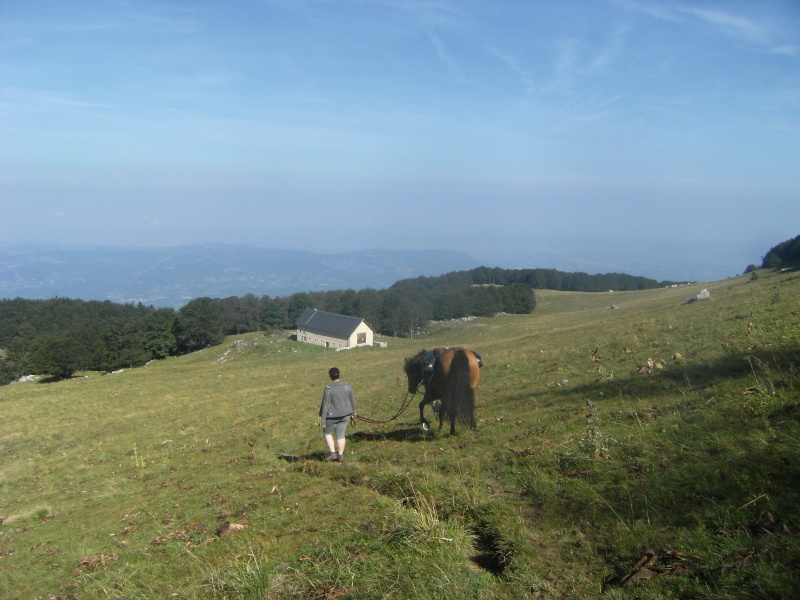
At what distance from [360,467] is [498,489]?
9.50 feet

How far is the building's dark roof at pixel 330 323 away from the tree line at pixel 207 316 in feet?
46.0

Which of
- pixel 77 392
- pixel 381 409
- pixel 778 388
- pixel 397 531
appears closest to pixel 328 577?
pixel 397 531

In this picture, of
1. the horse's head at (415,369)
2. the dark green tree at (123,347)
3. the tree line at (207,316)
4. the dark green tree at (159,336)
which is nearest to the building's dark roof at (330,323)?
the tree line at (207,316)

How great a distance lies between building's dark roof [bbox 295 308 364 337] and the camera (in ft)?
238

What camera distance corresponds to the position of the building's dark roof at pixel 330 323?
72438mm

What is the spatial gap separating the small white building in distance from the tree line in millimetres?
14867

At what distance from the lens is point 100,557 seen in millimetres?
7734

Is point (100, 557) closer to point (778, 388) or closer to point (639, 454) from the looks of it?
point (639, 454)

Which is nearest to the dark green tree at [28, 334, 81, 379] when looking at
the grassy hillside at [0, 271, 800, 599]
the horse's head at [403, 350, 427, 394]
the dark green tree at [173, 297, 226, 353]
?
the dark green tree at [173, 297, 226, 353]

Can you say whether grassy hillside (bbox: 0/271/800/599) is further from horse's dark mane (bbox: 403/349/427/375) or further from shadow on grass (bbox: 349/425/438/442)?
horse's dark mane (bbox: 403/349/427/375)

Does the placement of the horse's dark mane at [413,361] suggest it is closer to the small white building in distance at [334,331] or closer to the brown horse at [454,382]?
the brown horse at [454,382]

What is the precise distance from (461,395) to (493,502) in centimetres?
496

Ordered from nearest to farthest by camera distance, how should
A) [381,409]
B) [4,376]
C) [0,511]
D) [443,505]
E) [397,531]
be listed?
[397,531]
[443,505]
[0,511]
[381,409]
[4,376]

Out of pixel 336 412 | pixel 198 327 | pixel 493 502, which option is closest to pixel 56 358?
pixel 198 327
